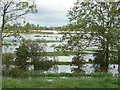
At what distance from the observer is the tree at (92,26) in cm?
589

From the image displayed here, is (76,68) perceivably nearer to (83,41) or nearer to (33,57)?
(83,41)

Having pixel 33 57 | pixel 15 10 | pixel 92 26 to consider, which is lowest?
pixel 33 57

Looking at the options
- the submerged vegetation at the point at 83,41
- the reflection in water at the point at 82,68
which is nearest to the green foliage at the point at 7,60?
the submerged vegetation at the point at 83,41

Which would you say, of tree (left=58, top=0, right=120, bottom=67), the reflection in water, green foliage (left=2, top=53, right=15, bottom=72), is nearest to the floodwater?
the reflection in water

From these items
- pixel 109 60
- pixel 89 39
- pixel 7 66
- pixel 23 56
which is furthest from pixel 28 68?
pixel 109 60

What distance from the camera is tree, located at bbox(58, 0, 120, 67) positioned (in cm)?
589

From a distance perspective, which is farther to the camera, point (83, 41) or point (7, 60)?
point (83, 41)

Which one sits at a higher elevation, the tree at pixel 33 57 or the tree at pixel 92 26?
the tree at pixel 92 26

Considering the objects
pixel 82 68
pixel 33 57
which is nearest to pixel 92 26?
pixel 82 68

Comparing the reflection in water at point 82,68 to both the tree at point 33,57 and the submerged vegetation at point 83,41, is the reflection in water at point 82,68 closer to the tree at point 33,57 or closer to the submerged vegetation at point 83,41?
the submerged vegetation at point 83,41

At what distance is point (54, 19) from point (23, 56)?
245 centimetres

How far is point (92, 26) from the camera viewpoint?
588cm

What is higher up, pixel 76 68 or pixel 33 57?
pixel 33 57

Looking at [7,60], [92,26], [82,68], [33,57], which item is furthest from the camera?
[82,68]
